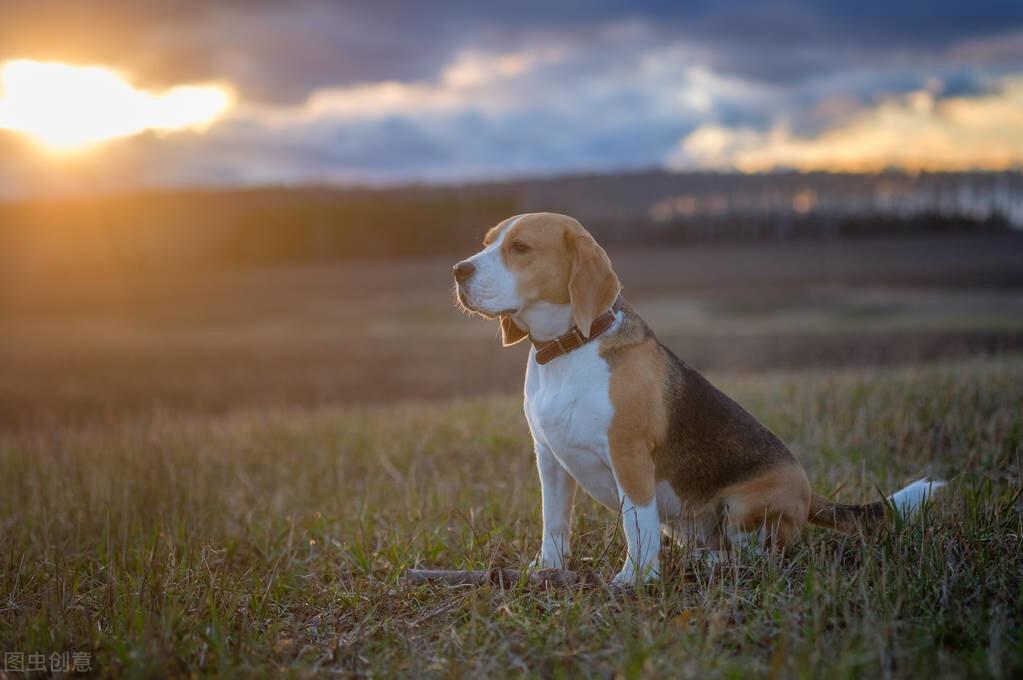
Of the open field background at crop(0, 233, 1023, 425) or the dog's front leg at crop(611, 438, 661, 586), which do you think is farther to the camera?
the open field background at crop(0, 233, 1023, 425)

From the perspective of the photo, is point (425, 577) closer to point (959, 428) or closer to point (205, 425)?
point (959, 428)

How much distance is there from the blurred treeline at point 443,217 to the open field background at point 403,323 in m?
3.05

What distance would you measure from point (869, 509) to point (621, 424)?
1.68 meters

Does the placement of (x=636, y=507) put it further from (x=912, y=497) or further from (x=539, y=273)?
(x=912, y=497)

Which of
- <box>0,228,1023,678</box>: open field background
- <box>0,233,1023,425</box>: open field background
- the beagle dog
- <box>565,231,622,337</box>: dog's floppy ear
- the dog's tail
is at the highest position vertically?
<box>565,231,622,337</box>: dog's floppy ear

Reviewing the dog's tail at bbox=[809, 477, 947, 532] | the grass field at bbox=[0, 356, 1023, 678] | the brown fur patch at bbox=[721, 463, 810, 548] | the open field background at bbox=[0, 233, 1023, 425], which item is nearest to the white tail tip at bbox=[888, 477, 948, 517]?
the dog's tail at bbox=[809, 477, 947, 532]

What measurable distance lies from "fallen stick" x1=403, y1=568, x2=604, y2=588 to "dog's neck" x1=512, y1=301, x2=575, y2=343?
1.31 m

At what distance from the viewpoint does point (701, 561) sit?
15.5ft

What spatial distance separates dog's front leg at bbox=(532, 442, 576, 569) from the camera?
4.87m

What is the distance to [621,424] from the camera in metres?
4.46

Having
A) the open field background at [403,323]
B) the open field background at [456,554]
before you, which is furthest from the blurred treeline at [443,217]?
the open field background at [456,554]

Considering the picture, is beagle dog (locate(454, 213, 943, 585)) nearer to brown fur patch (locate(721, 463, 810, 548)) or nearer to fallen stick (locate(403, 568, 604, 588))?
brown fur patch (locate(721, 463, 810, 548))

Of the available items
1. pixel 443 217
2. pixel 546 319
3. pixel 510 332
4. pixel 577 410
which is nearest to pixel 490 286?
pixel 546 319

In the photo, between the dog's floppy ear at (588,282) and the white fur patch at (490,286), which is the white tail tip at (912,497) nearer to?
the dog's floppy ear at (588,282)
